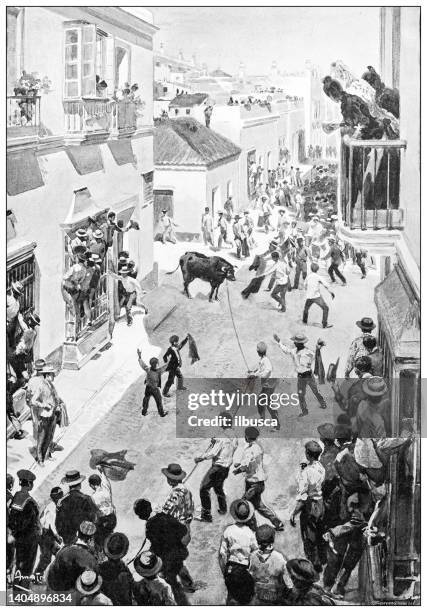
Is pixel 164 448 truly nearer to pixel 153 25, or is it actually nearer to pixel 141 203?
pixel 141 203

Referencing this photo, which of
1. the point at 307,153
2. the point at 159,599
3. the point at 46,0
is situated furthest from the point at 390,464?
the point at 46,0

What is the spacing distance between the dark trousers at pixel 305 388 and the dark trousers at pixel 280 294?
2.76 feet

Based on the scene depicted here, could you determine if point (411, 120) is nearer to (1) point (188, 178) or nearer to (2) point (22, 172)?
(1) point (188, 178)

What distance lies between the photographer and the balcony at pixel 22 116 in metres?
10.6

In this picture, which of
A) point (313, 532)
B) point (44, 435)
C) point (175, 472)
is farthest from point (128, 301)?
point (313, 532)

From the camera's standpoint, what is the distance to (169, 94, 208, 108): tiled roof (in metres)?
11.3

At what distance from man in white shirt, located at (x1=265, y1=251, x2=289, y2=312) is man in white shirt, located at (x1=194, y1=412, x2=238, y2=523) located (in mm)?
1504

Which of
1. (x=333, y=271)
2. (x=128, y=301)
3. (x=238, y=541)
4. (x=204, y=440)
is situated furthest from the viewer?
(x=128, y=301)

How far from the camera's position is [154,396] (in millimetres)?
11094

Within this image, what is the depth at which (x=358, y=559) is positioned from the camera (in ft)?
35.3

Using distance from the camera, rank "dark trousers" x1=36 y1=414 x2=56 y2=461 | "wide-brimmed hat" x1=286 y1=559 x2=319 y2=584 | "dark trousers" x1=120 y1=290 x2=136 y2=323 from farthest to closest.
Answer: "dark trousers" x1=120 y1=290 x2=136 y2=323, "dark trousers" x1=36 y1=414 x2=56 y2=461, "wide-brimmed hat" x1=286 y1=559 x2=319 y2=584

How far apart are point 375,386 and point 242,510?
6.83 feet

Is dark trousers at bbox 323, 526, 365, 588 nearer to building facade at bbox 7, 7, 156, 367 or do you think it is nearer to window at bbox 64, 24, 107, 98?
building facade at bbox 7, 7, 156, 367

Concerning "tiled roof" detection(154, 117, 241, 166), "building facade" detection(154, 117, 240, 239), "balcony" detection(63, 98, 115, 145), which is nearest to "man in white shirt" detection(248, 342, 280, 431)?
"building facade" detection(154, 117, 240, 239)
